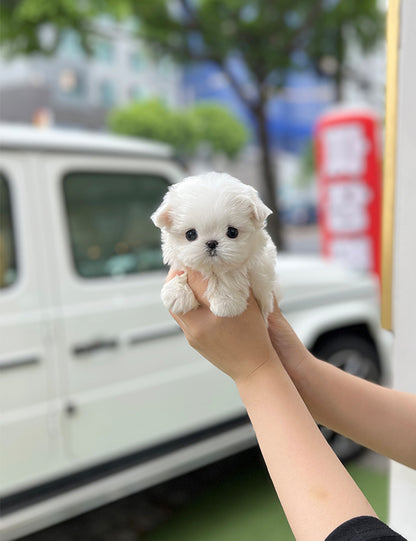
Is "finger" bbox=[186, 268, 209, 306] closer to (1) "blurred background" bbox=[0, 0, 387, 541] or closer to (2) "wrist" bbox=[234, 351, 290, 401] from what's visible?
(2) "wrist" bbox=[234, 351, 290, 401]

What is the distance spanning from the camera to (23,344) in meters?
2.24

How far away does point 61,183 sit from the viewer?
2420 mm

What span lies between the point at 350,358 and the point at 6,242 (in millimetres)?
2209

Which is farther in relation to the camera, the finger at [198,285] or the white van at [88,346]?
the white van at [88,346]

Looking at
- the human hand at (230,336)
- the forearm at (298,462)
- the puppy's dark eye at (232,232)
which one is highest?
the puppy's dark eye at (232,232)

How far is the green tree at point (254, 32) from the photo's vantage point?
814cm

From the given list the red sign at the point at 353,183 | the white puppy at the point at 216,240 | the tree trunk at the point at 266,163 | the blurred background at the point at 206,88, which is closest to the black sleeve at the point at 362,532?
the white puppy at the point at 216,240

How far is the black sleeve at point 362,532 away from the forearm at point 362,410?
0.83ft

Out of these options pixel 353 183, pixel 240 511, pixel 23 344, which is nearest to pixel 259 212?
pixel 23 344

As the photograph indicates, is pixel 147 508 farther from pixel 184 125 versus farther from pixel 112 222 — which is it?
pixel 184 125

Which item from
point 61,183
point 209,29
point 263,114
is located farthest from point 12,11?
point 61,183

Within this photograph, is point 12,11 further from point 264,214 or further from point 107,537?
point 264,214

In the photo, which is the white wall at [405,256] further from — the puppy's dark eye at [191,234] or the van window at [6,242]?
the van window at [6,242]

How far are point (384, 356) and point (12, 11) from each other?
23.8 feet
